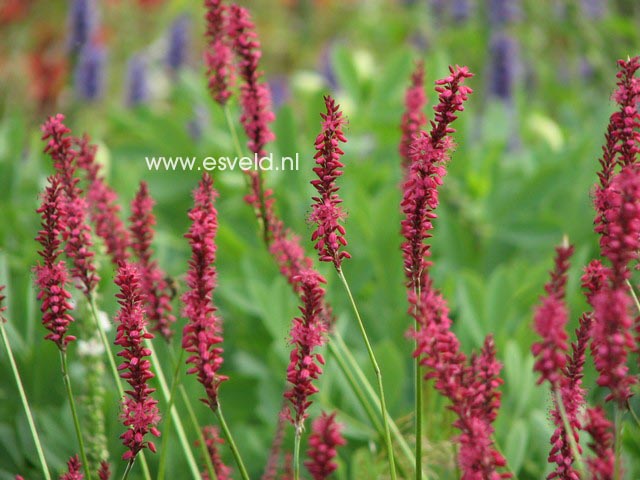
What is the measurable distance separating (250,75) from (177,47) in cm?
238

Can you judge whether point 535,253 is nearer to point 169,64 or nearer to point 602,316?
point 602,316

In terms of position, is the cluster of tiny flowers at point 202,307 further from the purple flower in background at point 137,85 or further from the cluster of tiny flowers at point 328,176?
the purple flower in background at point 137,85

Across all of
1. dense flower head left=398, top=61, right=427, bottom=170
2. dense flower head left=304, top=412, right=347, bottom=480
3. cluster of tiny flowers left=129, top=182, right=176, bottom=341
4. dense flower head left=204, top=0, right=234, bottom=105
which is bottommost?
dense flower head left=304, top=412, right=347, bottom=480

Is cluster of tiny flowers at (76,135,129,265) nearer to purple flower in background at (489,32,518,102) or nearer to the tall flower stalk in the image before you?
the tall flower stalk

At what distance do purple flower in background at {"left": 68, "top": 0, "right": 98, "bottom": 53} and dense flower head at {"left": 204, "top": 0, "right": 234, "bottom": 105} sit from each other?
1530 millimetres

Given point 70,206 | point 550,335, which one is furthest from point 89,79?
point 550,335

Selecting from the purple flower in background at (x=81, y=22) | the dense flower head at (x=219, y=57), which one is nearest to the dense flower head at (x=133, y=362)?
the dense flower head at (x=219, y=57)

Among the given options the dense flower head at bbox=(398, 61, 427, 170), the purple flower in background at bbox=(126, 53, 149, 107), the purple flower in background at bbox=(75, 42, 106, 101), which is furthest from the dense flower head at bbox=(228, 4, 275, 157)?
the purple flower in background at bbox=(126, 53, 149, 107)

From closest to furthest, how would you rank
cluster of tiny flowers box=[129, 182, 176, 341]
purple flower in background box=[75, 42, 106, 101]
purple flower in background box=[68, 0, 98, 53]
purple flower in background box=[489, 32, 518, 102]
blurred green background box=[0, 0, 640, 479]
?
1. cluster of tiny flowers box=[129, 182, 176, 341]
2. blurred green background box=[0, 0, 640, 479]
3. purple flower in background box=[68, 0, 98, 53]
4. purple flower in background box=[489, 32, 518, 102]
5. purple flower in background box=[75, 42, 106, 101]

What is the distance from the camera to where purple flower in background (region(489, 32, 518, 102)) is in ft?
8.57

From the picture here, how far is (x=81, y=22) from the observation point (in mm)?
2475

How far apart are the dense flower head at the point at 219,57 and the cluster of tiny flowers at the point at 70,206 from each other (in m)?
0.28

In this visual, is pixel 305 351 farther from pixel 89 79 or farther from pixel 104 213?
pixel 89 79

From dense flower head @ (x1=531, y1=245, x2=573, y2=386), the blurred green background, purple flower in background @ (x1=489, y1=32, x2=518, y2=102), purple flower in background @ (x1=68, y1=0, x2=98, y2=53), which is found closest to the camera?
dense flower head @ (x1=531, y1=245, x2=573, y2=386)
